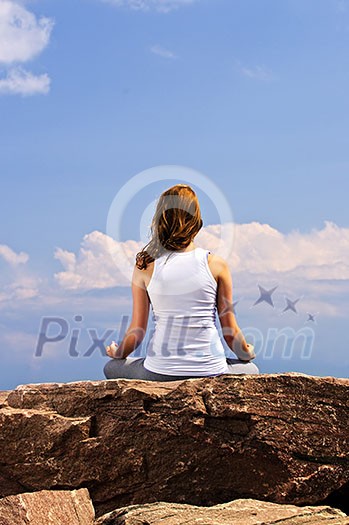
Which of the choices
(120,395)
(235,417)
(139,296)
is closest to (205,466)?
(235,417)

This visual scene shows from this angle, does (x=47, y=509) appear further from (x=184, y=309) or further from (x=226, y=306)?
(x=226, y=306)

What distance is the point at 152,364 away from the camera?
19.7 ft

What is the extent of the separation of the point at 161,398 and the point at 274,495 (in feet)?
3.83

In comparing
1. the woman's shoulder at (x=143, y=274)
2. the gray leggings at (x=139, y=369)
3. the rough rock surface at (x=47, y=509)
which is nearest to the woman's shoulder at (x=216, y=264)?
the woman's shoulder at (x=143, y=274)

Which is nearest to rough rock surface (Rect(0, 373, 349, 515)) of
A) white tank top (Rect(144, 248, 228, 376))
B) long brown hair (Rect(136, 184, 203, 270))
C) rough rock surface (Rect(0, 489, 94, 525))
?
white tank top (Rect(144, 248, 228, 376))

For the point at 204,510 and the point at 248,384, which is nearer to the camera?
the point at 204,510

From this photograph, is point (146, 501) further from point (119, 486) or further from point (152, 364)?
point (152, 364)

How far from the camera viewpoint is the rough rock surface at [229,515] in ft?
15.7

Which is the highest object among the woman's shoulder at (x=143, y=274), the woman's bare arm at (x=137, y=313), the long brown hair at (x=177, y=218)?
the long brown hair at (x=177, y=218)

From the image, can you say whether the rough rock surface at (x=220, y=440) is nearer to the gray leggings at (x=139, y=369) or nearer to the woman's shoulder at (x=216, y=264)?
the gray leggings at (x=139, y=369)

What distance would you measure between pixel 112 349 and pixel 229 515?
1807 millimetres

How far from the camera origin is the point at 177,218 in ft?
19.0

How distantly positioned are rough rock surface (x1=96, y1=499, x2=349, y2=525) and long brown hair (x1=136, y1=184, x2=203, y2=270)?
6.47 feet

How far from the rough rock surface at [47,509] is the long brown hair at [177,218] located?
202 cm
